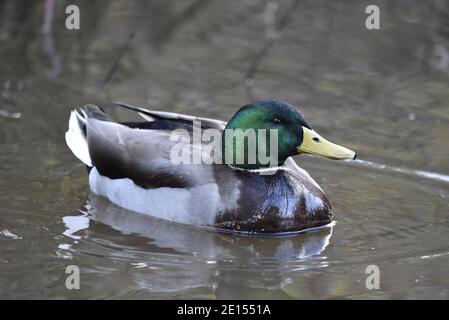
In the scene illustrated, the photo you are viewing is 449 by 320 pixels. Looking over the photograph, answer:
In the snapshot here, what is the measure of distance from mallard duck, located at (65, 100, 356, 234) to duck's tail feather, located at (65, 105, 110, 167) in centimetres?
63

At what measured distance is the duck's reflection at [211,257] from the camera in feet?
22.1

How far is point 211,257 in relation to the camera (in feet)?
23.8

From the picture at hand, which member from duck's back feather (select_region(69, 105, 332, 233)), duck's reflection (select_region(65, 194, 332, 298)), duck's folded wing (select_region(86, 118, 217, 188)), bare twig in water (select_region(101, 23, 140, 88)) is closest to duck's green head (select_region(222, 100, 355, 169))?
duck's back feather (select_region(69, 105, 332, 233))

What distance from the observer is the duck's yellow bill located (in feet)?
24.9

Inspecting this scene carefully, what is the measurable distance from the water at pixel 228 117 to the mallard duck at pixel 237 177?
0.47ft

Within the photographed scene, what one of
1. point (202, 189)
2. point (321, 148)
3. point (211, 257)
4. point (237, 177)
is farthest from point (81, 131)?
point (321, 148)

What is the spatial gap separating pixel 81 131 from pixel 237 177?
5.71 feet

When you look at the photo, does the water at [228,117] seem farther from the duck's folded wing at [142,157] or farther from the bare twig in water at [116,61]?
the duck's folded wing at [142,157]

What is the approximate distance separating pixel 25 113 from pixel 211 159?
2926 millimetres

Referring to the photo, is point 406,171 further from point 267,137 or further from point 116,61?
point 116,61

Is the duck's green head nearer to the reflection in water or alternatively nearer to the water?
the water

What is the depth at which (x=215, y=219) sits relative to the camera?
7.72m

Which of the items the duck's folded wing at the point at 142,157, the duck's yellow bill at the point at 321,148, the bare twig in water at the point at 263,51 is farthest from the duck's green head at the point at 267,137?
the bare twig in water at the point at 263,51
